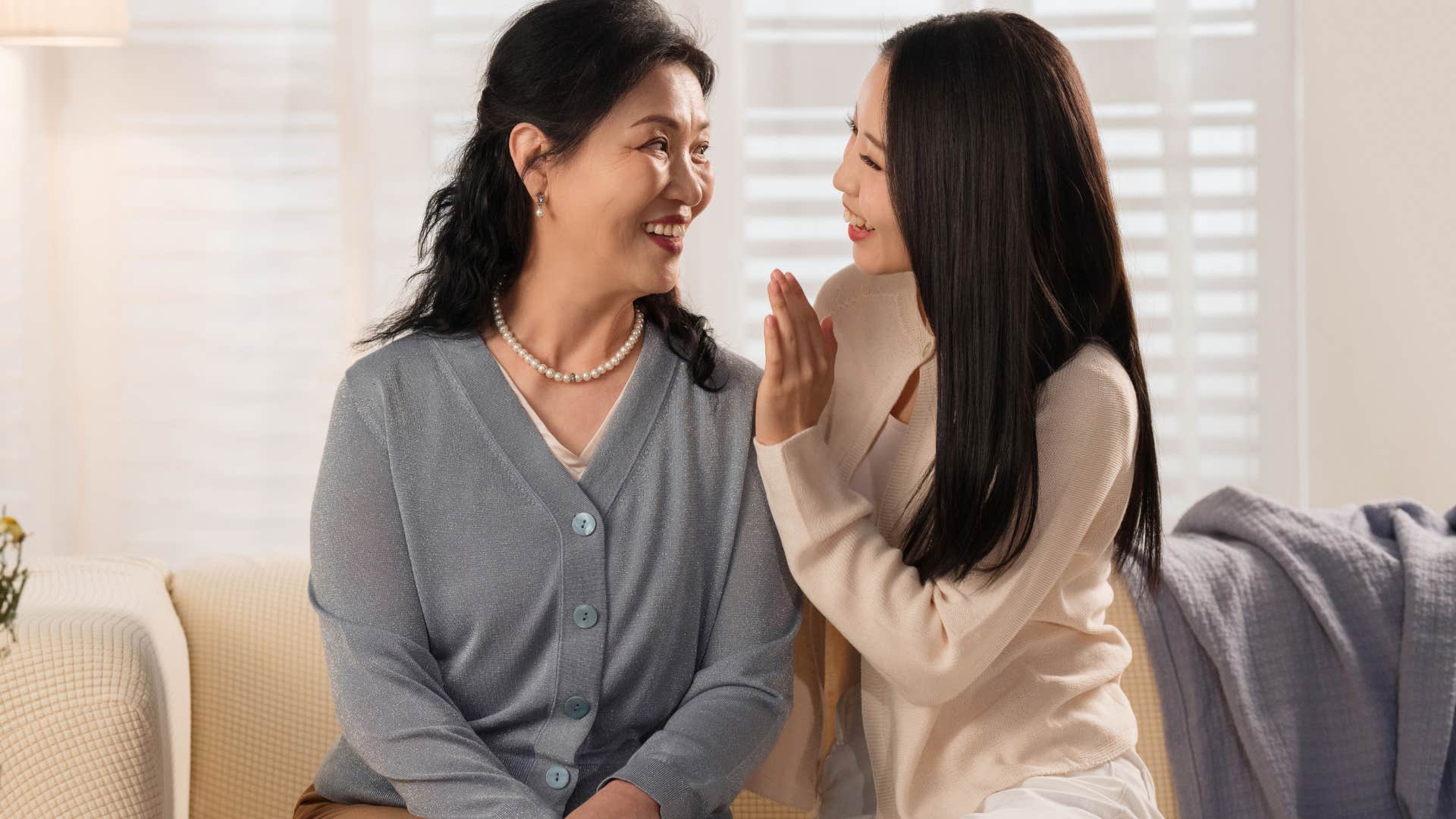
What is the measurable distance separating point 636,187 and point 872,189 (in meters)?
0.26

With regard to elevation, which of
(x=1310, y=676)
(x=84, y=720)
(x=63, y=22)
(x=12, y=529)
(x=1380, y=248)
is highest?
(x=63, y=22)

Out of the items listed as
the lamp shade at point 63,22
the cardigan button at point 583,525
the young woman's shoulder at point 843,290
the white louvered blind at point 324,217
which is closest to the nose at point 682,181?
the young woman's shoulder at point 843,290

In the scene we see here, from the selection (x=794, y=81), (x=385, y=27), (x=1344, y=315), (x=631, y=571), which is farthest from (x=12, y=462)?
(x=1344, y=315)

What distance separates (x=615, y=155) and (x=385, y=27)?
192 centimetres

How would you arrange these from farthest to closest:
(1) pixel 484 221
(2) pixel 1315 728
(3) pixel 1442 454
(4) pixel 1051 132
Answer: (3) pixel 1442 454 → (2) pixel 1315 728 → (1) pixel 484 221 → (4) pixel 1051 132

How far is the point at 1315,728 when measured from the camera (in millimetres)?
1983

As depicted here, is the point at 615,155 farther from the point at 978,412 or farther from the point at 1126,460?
the point at 1126,460

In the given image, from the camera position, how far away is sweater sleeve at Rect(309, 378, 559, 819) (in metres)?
1.36

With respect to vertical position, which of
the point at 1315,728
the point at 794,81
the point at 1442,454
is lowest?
the point at 1315,728

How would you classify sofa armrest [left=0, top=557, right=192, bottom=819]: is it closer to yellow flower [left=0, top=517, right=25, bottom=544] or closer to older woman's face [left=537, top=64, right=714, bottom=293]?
yellow flower [left=0, top=517, right=25, bottom=544]

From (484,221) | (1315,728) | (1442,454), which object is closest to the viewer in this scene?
(484,221)

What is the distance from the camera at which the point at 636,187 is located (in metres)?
1.45

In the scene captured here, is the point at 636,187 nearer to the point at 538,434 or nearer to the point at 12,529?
the point at 538,434

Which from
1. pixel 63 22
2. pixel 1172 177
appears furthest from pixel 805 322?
pixel 1172 177
